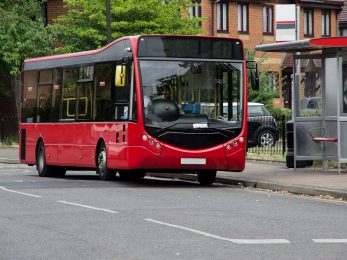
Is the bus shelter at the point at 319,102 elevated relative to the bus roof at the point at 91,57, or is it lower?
lower

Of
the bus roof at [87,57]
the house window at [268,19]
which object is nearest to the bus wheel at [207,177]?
the bus roof at [87,57]

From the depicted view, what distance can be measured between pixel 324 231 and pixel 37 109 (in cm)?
1495

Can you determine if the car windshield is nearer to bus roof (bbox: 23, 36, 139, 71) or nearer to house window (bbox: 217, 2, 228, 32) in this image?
bus roof (bbox: 23, 36, 139, 71)

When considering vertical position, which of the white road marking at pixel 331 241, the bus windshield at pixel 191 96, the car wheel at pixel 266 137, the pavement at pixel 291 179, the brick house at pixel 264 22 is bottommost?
the white road marking at pixel 331 241

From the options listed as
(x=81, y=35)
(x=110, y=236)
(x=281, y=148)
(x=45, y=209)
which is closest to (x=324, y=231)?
(x=110, y=236)

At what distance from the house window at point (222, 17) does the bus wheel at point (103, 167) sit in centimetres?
3440

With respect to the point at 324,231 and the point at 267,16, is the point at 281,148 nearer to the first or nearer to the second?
the point at 324,231

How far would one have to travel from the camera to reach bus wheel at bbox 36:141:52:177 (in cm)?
2677

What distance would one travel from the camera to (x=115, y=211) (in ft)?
52.0

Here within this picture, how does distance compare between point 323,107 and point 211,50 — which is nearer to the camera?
point 211,50

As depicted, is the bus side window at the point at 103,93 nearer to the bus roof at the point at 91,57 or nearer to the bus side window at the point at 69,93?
the bus roof at the point at 91,57

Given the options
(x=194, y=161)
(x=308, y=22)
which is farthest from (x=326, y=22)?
(x=194, y=161)

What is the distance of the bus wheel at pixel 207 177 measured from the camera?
23141 mm

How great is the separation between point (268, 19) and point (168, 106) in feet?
131
